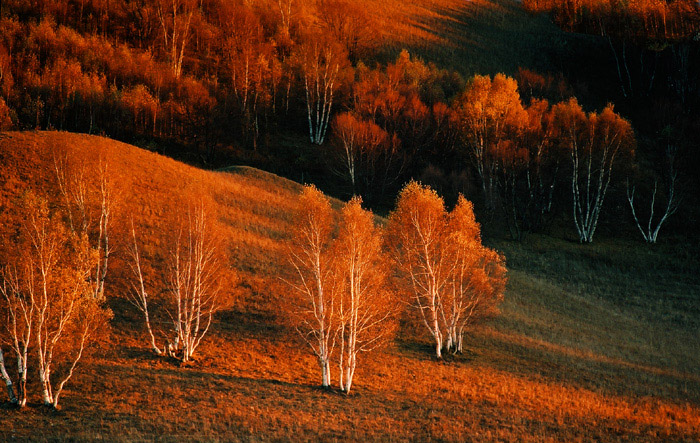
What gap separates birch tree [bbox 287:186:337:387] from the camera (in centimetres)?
2812

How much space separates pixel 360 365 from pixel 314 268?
7.22m

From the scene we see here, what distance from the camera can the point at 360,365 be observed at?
31.0m

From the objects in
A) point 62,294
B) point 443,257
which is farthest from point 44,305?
point 443,257

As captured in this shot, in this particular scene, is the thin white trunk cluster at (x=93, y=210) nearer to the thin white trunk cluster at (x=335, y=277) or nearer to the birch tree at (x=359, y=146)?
the thin white trunk cluster at (x=335, y=277)

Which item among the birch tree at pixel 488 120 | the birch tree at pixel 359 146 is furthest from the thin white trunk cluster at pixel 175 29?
the birch tree at pixel 488 120

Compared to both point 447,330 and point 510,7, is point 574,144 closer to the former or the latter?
point 447,330

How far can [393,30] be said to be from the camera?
397 ft

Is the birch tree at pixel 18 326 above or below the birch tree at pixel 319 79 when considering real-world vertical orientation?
below

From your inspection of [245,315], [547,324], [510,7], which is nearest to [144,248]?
[245,315]

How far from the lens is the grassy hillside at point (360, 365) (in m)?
22.4

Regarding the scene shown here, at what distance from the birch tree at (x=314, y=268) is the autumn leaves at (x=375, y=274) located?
0.06m

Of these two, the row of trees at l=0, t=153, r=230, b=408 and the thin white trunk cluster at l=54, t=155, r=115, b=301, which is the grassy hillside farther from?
the thin white trunk cluster at l=54, t=155, r=115, b=301

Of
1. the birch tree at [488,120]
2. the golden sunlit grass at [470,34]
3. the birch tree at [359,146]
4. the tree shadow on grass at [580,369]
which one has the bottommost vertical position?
the tree shadow on grass at [580,369]

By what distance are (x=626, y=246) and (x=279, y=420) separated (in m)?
54.1
